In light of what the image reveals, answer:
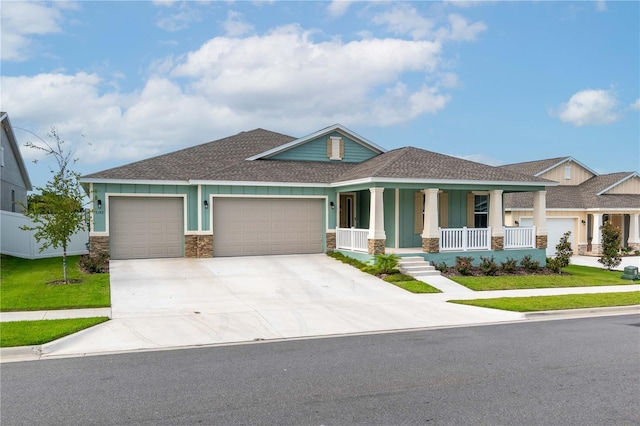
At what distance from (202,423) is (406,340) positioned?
5002 mm

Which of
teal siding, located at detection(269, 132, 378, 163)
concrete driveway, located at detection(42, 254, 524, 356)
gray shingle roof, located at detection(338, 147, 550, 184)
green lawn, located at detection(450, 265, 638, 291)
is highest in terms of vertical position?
teal siding, located at detection(269, 132, 378, 163)

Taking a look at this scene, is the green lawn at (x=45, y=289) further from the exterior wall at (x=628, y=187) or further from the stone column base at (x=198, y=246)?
the exterior wall at (x=628, y=187)

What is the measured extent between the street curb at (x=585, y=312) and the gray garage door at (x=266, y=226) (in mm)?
11128

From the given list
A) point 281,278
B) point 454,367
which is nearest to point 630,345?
point 454,367

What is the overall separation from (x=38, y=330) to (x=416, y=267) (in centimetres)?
1239

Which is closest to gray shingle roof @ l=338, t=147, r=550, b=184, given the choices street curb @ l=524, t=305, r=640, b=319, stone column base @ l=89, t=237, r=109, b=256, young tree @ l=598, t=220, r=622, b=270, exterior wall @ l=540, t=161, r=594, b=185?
young tree @ l=598, t=220, r=622, b=270

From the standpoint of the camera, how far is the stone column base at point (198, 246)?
20141 millimetres

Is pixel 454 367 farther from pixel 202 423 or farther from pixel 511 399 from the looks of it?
pixel 202 423

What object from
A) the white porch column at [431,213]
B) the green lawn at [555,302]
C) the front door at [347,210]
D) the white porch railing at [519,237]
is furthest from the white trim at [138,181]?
the white porch railing at [519,237]

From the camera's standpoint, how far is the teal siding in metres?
23.9

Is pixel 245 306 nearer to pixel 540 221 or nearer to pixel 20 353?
pixel 20 353

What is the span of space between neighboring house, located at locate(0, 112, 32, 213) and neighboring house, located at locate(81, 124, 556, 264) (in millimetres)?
9848

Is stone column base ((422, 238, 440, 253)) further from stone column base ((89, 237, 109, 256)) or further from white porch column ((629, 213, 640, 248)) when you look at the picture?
white porch column ((629, 213, 640, 248))

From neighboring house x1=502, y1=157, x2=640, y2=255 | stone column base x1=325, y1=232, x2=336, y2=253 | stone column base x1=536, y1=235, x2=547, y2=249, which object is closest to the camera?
stone column base x1=536, y1=235, x2=547, y2=249
